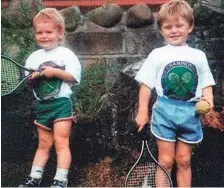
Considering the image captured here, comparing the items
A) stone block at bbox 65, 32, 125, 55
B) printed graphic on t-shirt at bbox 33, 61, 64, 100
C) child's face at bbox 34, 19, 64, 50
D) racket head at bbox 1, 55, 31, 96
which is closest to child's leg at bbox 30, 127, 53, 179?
printed graphic on t-shirt at bbox 33, 61, 64, 100

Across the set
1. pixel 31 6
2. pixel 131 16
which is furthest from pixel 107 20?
pixel 31 6

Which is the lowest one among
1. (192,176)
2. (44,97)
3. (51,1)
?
(192,176)

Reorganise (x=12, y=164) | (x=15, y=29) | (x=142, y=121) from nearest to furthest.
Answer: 1. (x=142, y=121)
2. (x=12, y=164)
3. (x=15, y=29)

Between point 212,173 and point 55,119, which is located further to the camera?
point 212,173

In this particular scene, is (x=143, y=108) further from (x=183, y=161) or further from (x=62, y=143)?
(x=62, y=143)

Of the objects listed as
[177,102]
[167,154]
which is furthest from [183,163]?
[177,102]

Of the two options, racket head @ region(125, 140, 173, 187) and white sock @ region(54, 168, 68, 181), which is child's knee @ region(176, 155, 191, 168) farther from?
white sock @ region(54, 168, 68, 181)

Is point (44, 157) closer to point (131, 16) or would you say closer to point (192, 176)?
point (192, 176)
